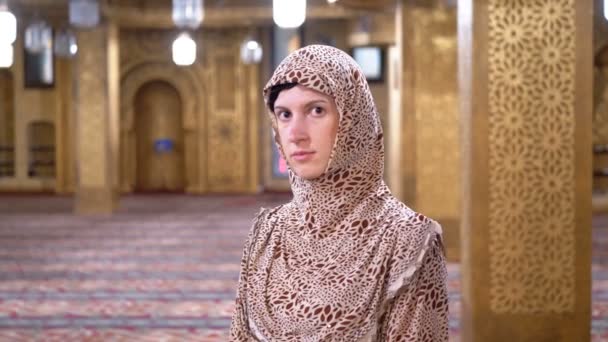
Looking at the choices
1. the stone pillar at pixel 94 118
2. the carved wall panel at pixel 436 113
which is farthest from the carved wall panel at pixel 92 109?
the carved wall panel at pixel 436 113

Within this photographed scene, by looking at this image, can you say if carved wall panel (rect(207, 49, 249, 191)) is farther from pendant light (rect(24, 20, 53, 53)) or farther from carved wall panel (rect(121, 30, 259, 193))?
pendant light (rect(24, 20, 53, 53))

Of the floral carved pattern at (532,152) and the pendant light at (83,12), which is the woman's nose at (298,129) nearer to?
the floral carved pattern at (532,152)

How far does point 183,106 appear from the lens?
1470 centimetres

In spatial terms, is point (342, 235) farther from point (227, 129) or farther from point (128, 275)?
point (227, 129)

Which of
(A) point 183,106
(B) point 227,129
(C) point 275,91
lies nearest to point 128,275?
(C) point 275,91

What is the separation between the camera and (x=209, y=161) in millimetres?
14422

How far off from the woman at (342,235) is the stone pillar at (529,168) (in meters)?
2.45

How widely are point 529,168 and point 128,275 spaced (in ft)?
11.3

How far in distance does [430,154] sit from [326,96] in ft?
Answer: 18.9

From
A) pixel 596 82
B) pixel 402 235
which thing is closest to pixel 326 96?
pixel 402 235

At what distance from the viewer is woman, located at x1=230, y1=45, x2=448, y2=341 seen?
1.34m

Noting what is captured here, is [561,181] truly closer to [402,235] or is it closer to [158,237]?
[402,235]

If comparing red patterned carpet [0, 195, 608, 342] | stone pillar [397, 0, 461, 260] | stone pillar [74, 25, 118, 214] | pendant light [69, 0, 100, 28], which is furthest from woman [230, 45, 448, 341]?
stone pillar [74, 25, 118, 214]

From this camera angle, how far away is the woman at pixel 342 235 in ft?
4.40
